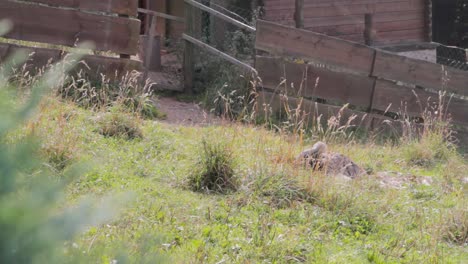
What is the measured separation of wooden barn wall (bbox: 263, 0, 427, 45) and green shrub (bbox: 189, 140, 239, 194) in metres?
7.49

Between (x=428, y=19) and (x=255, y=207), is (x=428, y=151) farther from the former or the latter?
(x=428, y=19)

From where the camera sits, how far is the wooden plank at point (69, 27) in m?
9.56

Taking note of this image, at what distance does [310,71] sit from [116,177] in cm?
540

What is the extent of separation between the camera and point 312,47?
10844mm

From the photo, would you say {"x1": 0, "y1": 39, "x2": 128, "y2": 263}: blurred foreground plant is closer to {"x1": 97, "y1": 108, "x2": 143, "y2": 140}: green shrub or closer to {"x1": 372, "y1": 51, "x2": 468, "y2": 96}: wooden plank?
{"x1": 97, "y1": 108, "x2": 143, "y2": 140}: green shrub

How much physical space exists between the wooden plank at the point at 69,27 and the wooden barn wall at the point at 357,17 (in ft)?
13.8

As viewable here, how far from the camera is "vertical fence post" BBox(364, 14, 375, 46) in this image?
13.8 m

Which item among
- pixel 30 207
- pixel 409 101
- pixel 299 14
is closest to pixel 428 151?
pixel 409 101

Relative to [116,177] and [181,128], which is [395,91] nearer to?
[181,128]

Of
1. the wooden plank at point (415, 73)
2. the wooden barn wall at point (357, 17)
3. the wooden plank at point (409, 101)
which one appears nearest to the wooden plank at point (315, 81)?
the wooden plank at point (409, 101)

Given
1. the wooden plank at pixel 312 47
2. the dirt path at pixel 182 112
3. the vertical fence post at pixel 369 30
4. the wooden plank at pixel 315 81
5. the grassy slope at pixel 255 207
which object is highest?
the vertical fence post at pixel 369 30

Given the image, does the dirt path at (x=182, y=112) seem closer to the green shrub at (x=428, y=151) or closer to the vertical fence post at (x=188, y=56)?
the vertical fence post at (x=188, y=56)

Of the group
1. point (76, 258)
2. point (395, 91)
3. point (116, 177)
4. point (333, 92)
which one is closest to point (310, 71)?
point (333, 92)

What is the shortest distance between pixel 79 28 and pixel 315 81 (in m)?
3.74
